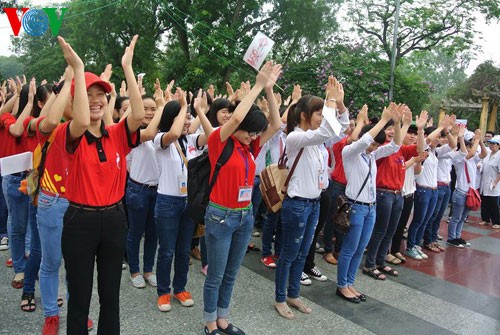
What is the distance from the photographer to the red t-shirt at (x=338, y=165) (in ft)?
17.4

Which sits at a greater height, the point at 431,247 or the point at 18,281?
the point at 18,281

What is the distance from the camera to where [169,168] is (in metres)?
3.74

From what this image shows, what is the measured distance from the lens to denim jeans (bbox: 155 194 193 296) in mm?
3686

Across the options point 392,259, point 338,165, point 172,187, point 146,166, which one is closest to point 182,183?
point 172,187

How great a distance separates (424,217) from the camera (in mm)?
6125

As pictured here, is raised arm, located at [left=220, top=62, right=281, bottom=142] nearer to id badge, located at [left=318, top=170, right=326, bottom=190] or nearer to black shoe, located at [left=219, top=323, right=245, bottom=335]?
id badge, located at [left=318, top=170, right=326, bottom=190]

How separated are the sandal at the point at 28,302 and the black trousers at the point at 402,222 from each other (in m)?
4.50

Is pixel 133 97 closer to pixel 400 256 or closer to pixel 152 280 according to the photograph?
pixel 152 280

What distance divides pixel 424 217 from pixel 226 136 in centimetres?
422

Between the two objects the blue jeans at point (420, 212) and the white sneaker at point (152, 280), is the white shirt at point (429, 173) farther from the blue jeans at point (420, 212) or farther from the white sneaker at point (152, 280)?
the white sneaker at point (152, 280)

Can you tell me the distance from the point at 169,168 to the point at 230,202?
2.89 ft

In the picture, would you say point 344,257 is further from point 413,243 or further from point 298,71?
point 298,71

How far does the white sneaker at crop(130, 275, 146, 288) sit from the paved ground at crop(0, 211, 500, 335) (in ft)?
0.20

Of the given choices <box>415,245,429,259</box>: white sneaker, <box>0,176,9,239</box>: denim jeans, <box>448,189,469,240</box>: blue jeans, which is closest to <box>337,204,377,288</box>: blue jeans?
<box>415,245,429,259</box>: white sneaker
